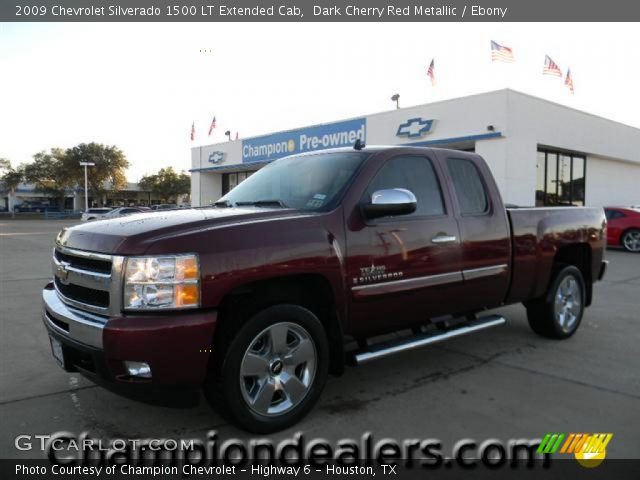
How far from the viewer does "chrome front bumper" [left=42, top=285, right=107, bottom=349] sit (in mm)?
2990

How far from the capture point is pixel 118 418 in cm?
359

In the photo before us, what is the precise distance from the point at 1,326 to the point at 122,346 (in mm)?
4252

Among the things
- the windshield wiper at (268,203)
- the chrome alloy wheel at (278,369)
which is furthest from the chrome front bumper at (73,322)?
the windshield wiper at (268,203)

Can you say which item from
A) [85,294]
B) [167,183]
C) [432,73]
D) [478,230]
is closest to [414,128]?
[432,73]

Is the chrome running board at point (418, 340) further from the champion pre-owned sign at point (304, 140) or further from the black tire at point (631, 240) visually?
A: the champion pre-owned sign at point (304, 140)

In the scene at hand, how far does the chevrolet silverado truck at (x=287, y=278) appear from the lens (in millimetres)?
2957

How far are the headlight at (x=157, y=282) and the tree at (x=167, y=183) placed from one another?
3088 inches

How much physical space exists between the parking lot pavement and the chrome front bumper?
2.26 ft

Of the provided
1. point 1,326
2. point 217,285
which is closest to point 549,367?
point 217,285

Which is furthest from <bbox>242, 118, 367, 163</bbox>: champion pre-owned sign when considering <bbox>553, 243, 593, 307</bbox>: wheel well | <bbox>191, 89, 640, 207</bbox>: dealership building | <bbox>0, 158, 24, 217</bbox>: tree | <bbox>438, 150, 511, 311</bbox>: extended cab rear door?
<bbox>0, 158, 24, 217</bbox>: tree

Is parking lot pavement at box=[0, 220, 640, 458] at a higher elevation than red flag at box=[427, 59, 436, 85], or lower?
lower

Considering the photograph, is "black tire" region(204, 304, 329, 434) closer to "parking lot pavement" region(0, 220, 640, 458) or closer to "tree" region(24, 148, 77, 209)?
"parking lot pavement" region(0, 220, 640, 458)

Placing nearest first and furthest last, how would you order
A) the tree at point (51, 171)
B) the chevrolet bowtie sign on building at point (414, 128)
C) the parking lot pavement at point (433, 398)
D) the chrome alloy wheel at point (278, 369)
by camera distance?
1. the chrome alloy wheel at point (278, 369)
2. the parking lot pavement at point (433, 398)
3. the chevrolet bowtie sign on building at point (414, 128)
4. the tree at point (51, 171)

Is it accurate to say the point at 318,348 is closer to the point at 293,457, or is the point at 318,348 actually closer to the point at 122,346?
the point at 293,457
